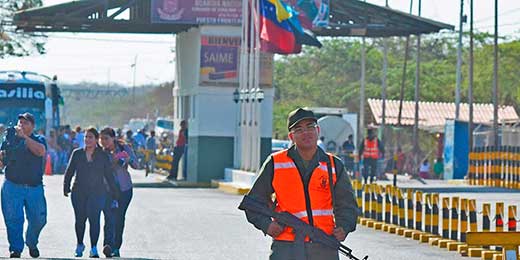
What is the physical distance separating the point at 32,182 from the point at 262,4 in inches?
792

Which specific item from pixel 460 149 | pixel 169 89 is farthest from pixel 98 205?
pixel 169 89

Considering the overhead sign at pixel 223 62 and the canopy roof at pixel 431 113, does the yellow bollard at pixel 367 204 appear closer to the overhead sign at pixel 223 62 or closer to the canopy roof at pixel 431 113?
the overhead sign at pixel 223 62

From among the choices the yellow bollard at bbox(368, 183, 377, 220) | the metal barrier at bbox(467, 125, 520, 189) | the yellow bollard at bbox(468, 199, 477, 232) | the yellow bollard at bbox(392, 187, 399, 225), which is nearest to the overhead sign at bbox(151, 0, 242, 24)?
the metal barrier at bbox(467, 125, 520, 189)

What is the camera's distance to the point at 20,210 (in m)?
16.9

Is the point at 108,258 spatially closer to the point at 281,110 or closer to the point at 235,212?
the point at 235,212

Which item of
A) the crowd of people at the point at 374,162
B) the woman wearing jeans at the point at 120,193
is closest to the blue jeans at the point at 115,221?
the woman wearing jeans at the point at 120,193

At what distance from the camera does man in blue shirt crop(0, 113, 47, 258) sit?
55.1ft

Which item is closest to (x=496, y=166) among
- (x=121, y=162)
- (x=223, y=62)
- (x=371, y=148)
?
(x=371, y=148)

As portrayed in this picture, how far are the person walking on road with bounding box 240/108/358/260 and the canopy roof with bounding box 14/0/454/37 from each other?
28.4 metres

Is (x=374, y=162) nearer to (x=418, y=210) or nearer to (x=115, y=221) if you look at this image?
(x=418, y=210)

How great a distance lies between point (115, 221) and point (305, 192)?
797 centimetres

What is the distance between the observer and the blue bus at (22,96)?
45250 mm

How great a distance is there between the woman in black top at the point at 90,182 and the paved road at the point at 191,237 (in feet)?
1.70

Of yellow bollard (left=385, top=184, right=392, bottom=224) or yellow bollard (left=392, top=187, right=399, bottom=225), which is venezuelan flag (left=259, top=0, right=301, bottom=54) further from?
yellow bollard (left=392, top=187, right=399, bottom=225)
